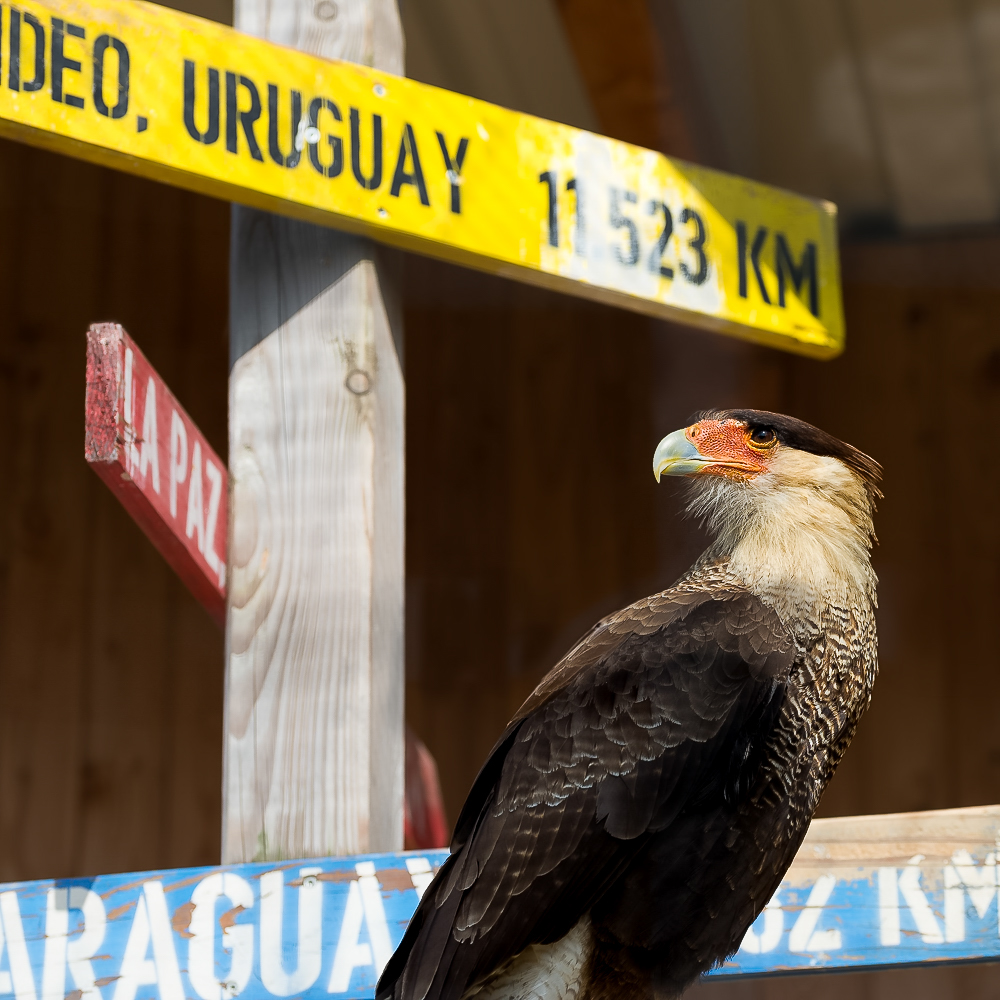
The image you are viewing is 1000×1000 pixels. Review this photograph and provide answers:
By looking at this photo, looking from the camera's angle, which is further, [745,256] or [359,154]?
[745,256]

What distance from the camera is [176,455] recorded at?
1901 mm

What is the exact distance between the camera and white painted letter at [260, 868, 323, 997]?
183 centimetres

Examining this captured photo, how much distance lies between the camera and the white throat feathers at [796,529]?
1.86 meters

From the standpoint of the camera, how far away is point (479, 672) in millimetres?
4395

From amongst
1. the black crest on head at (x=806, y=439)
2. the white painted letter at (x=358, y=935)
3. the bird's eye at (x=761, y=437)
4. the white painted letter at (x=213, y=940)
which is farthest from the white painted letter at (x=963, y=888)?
the white painted letter at (x=213, y=940)

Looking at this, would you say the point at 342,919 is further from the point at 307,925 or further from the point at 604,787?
the point at 604,787

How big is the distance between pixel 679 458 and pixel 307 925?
907 mm

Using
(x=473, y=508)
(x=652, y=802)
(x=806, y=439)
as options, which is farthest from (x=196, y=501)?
(x=473, y=508)

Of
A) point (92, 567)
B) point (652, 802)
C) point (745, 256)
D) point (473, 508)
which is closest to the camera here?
point (652, 802)

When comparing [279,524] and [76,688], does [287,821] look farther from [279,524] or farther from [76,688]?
[76,688]

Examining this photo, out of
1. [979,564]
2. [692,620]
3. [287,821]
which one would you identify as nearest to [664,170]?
[692,620]

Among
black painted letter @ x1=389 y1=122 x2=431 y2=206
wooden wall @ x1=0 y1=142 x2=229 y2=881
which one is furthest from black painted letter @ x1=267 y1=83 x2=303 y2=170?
Answer: wooden wall @ x1=0 y1=142 x2=229 y2=881

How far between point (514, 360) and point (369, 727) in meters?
2.82

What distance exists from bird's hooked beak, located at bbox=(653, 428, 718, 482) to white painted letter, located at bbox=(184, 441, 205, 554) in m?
0.72
